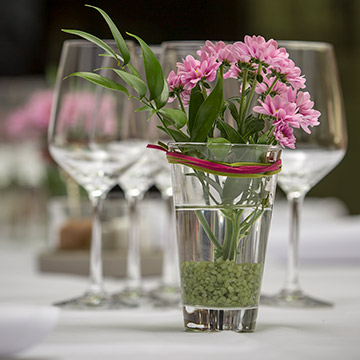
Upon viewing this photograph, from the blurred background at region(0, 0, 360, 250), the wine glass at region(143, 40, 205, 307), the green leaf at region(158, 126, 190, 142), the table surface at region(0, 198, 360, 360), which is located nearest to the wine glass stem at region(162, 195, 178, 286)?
the wine glass at region(143, 40, 205, 307)

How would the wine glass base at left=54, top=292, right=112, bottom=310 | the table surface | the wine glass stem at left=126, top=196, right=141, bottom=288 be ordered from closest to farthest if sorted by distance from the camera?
the table surface, the wine glass base at left=54, top=292, right=112, bottom=310, the wine glass stem at left=126, top=196, right=141, bottom=288

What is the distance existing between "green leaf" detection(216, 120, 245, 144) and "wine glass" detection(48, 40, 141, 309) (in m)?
0.25

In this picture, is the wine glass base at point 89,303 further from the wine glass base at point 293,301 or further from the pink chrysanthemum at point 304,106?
the pink chrysanthemum at point 304,106

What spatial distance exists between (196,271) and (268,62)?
0.16 meters

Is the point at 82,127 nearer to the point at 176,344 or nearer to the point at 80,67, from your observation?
the point at 80,67

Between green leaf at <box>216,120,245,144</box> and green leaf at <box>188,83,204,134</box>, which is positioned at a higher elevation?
green leaf at <box>188,83,204,134</box>

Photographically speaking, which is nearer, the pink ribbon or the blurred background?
the pink ribbon

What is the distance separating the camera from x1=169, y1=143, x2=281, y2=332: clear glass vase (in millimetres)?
552

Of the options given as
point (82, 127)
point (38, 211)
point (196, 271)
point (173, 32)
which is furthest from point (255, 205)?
point (173, 32)

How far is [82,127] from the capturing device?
0.79 m

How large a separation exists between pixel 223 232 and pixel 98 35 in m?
4.41

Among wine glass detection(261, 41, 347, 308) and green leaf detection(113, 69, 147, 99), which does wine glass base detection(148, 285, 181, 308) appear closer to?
wine glass detection(261, 41, 347, 308)

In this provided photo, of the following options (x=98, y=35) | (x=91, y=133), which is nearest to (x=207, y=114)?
(x=91, y=133)

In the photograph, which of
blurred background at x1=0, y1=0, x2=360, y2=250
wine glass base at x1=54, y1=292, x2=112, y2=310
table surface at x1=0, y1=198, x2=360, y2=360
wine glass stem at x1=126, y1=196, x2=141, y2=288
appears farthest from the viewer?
blurred background at x1=0, y1=0, x2=360, y2=250
